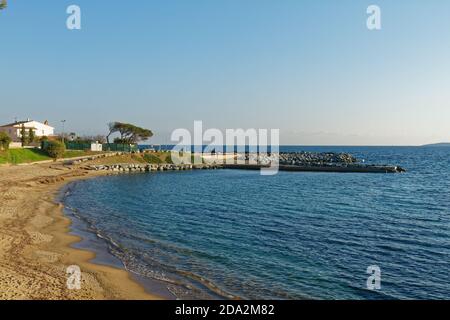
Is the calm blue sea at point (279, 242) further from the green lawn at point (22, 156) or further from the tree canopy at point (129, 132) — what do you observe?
the tree canopy at point (129, 132)

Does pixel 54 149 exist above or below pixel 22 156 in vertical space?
above

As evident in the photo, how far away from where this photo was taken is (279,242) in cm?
2228

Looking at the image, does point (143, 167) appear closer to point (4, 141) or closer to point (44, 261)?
point (4, 141)

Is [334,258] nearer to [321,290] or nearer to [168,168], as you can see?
[321,290]

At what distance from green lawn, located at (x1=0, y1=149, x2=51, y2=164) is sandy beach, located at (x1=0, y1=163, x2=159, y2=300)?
32.2 meters

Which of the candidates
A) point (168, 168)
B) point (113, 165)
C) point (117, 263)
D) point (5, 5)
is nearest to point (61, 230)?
point (117, 263)

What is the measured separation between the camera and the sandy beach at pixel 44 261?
1424 centimetres

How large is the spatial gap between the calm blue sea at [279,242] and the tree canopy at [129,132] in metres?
71.3

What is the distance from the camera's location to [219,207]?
35781 millimetres

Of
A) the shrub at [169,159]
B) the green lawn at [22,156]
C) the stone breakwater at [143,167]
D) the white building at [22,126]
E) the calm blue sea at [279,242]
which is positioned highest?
the white building at [22,126]

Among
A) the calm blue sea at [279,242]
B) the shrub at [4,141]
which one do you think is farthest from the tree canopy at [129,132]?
the calm blue sea at [279,242]

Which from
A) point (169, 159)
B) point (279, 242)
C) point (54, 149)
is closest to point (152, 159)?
point (169, 159)

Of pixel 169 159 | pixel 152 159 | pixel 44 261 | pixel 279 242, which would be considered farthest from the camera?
pixel 169 159

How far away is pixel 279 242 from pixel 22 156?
206 feet
